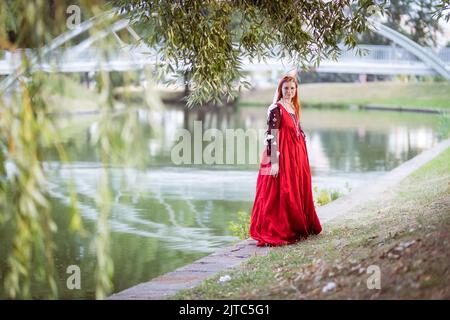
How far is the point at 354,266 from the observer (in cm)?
560

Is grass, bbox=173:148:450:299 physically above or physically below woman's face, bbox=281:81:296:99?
below

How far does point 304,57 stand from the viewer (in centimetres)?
842

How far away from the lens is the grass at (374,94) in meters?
45.9

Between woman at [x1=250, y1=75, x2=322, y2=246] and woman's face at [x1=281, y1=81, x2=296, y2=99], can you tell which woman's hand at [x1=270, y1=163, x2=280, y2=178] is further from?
woman's face at [x1=281, y1=81, x2=296, y2=99]

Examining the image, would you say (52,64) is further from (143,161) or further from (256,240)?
(256,240)

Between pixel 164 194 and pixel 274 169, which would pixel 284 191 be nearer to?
pixel 274 169

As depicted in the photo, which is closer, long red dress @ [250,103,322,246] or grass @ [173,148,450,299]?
grass @ [173,148,450,299]

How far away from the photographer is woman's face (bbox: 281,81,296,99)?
7281 mm

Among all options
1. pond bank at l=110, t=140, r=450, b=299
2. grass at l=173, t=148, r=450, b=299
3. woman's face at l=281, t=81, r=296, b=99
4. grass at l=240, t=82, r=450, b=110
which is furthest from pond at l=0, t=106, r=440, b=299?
grass at l=240, t=82, r=450, b=110

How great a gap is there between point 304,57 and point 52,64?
3.93 metres

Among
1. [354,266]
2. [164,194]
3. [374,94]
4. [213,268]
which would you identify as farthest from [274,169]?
[374,94]

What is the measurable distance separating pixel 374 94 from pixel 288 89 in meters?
46.1

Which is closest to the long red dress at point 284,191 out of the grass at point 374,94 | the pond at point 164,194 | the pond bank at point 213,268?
the pond bank at point 213,268

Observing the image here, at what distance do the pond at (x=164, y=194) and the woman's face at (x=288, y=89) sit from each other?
1358 millimetres
